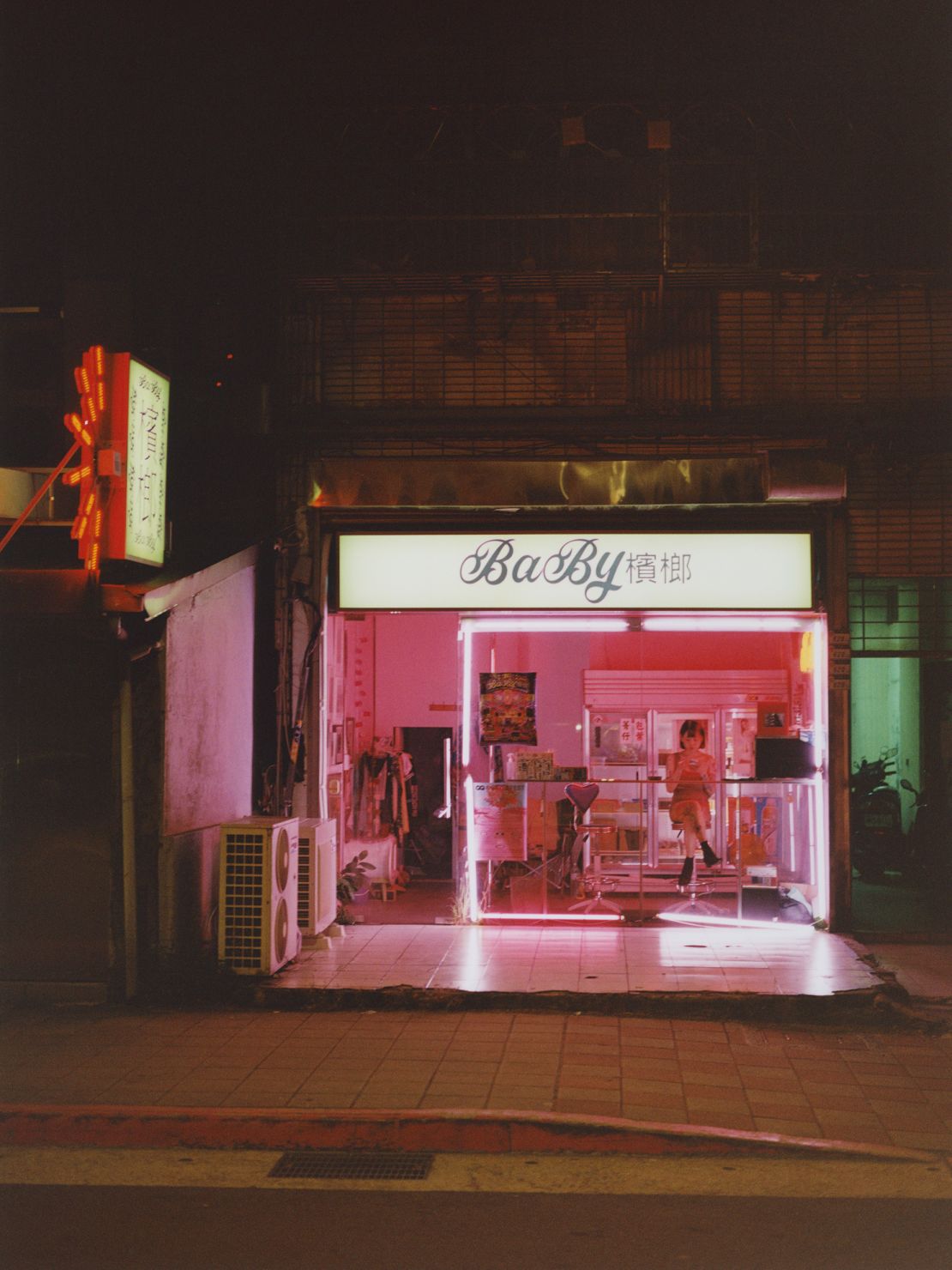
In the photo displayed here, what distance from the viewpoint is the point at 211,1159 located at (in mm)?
6301

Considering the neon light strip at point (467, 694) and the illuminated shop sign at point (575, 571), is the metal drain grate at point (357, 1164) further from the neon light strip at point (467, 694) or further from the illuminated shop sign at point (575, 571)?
the illuminated shop sign at point (575, 571)

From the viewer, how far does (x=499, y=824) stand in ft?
38.3

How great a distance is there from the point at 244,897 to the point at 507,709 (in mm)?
3444

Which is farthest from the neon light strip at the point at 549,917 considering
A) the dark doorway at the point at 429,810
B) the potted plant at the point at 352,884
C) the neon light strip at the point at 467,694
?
the dark doorway at the point at 429,810

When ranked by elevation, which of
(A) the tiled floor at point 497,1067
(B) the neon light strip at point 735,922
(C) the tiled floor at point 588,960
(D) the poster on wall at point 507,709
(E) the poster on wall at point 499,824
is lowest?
(A) the tiled floor at point 497,1067

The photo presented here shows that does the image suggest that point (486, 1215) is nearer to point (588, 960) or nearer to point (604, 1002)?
point (604, 1002)

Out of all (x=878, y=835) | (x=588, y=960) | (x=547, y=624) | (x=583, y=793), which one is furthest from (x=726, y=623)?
(x=878, y=835)

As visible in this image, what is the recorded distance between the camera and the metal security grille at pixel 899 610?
11273 mm

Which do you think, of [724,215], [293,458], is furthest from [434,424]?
[724,215]

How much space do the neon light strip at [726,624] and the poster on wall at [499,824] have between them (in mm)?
2196

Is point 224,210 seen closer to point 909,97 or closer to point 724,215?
point 724,215

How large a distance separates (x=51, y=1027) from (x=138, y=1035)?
745 mm

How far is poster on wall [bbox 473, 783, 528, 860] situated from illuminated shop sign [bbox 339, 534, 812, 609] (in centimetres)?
194

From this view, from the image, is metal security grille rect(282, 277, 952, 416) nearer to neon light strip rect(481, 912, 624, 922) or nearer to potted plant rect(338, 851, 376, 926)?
potted plant rect(338, 851, 376, 926)
